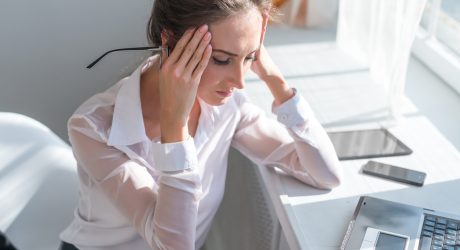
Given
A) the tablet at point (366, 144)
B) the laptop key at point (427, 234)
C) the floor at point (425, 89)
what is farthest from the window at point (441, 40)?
the laptop key at point (427, 234)

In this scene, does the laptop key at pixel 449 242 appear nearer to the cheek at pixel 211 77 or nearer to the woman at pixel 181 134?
the woman at pixel 181 134

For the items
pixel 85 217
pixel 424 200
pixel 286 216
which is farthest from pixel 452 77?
pixel 85 217

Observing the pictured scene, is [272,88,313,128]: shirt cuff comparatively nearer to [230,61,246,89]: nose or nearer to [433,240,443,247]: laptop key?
[230,61,246,89]: nose

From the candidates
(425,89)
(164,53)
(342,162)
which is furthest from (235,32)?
(425,89)

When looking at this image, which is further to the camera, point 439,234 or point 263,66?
point 263,66

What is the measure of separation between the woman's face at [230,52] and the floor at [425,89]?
1.99ft

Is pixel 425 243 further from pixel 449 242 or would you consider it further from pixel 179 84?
pixel 179 84

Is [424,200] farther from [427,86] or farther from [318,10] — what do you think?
[318,10]

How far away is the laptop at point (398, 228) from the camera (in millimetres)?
1042

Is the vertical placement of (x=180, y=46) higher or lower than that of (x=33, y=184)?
higher

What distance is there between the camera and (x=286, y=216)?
1.14 m

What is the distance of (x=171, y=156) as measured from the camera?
1083 mm

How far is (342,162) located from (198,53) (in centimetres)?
42

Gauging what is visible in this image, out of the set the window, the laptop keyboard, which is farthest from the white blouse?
the window
